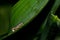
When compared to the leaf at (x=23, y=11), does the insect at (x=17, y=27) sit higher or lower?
lower

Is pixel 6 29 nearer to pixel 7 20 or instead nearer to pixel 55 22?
pixel 7 20

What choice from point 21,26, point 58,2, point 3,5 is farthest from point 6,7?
point 58,2

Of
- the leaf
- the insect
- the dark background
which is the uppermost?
the leaf

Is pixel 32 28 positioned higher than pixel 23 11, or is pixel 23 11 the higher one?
pixel 23 11

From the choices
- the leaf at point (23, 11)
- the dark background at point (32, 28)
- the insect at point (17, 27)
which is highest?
the leaf at point (23, 11)

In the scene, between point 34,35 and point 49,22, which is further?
point 34,35

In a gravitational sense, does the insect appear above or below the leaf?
below

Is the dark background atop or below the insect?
below

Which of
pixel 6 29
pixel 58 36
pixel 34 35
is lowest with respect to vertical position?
pixel 58 36
